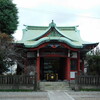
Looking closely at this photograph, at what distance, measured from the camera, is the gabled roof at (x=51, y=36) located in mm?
23684

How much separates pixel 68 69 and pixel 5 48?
7306 mm

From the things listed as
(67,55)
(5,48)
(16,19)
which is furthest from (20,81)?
(16,19)

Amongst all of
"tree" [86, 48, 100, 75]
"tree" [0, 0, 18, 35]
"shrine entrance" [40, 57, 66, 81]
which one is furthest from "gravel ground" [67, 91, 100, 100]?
"tree" [0, 0, 18, 35]

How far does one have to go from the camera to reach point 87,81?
66.2 feet

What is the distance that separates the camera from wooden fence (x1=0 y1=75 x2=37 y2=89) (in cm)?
1964

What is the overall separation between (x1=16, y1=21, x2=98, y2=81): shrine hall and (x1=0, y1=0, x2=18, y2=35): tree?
219 cm

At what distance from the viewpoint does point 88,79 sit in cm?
2019

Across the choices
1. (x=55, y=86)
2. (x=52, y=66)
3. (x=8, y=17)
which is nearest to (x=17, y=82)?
(x=55, y=86)

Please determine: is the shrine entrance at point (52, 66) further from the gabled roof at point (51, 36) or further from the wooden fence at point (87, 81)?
the wooden fence at point (87, 81)

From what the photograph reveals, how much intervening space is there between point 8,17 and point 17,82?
33.1ft

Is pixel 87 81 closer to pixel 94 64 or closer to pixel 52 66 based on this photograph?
pixel 94 64

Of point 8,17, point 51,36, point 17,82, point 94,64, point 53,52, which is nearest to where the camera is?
point 17,82

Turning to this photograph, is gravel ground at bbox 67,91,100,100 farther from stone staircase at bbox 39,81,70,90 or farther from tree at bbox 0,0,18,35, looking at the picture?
tree at bbox 0,0,18,35

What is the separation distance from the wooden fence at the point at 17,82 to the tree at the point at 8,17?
8.55 m
